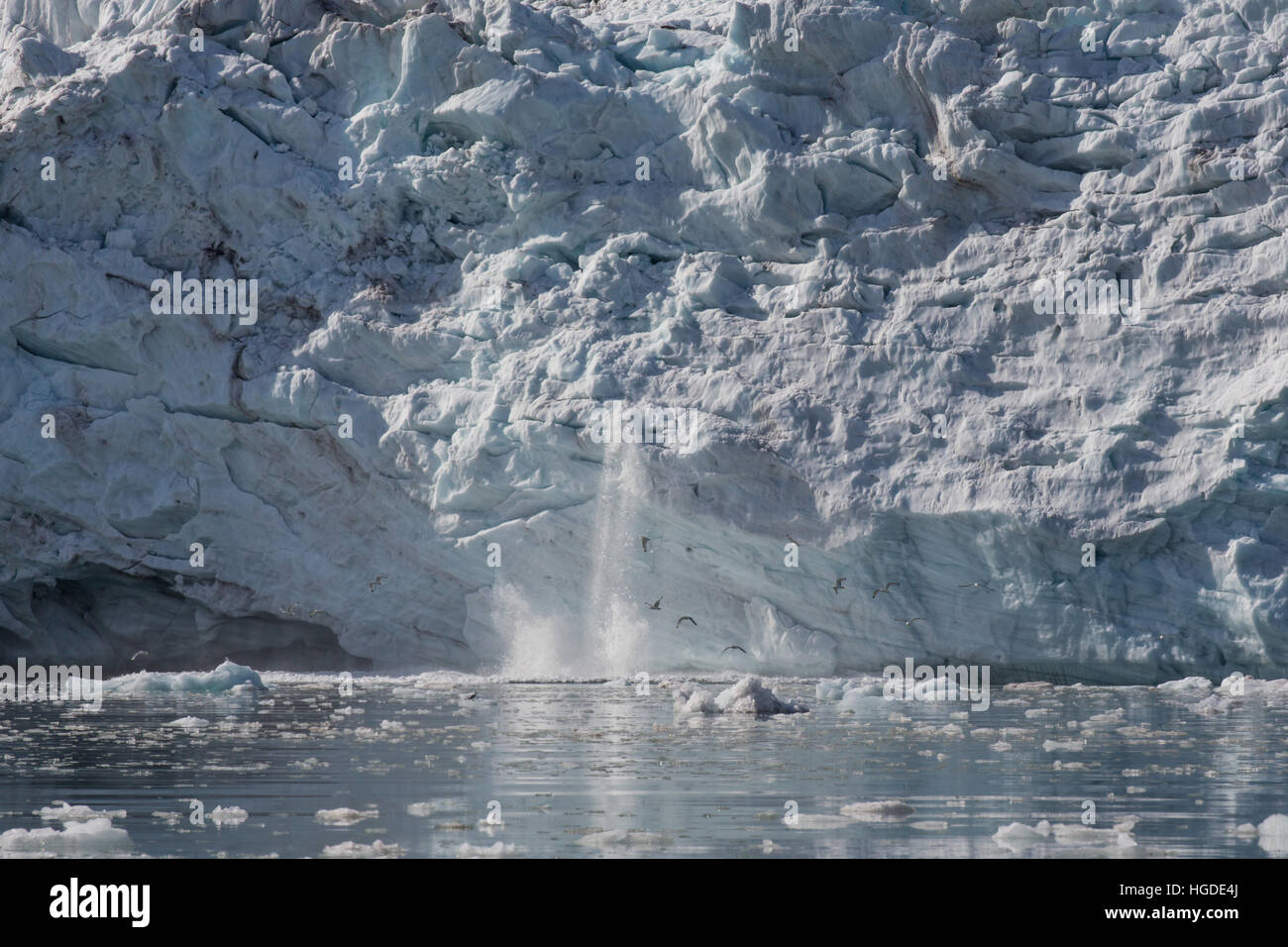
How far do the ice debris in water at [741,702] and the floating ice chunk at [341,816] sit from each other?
5.46 m

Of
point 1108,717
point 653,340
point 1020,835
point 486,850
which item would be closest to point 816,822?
point 1020,835

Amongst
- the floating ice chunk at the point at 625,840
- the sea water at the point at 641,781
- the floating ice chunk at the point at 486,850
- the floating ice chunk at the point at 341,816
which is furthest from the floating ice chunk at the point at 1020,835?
the floating ice chunk at the point at 341,816

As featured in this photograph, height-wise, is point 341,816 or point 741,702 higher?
point 341,816

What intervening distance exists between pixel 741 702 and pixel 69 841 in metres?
6.64

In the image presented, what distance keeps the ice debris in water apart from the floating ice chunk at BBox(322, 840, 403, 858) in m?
6.23

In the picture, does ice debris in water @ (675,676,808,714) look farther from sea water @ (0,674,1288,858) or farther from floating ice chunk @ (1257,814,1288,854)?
floating ice chunk @ (1257,814,1288,854)

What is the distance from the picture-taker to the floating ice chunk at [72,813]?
221 inches

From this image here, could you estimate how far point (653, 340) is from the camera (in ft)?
54.2

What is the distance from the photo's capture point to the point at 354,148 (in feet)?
59.2

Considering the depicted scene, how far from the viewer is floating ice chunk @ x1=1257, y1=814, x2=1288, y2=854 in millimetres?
4949

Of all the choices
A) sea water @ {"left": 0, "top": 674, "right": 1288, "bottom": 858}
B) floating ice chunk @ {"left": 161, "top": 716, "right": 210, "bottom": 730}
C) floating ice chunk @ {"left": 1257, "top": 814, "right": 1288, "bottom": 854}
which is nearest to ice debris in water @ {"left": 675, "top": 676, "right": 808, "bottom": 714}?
sea water @ {"left": 0, "top": 674, "right": 1288, "bottom": 858}

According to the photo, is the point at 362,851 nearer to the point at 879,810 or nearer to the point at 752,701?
the point at 879,810
